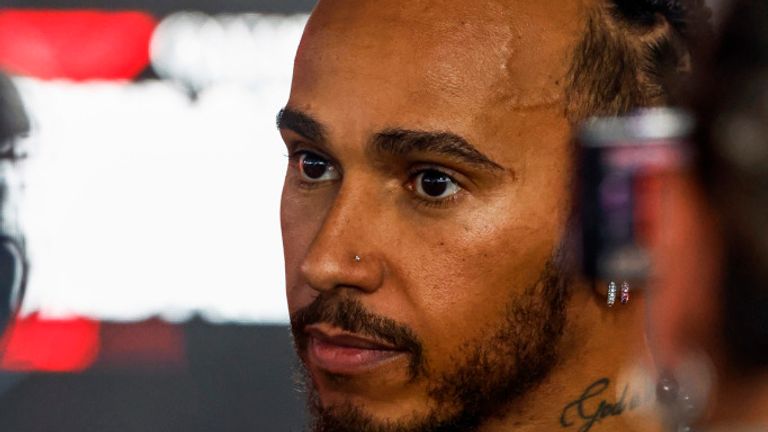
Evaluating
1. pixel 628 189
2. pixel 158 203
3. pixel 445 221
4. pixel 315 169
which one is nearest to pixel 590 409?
pixel 445 221

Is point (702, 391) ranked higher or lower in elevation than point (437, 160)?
lower

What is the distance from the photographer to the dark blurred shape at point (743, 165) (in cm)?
96

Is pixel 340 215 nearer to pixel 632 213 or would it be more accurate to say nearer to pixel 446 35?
pixel 446 35

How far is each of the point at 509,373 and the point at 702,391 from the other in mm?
1151

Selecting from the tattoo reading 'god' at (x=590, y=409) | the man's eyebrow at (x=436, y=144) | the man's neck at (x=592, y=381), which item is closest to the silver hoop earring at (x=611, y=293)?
the man's neck at (x=592, y=381)

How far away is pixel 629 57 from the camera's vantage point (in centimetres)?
222

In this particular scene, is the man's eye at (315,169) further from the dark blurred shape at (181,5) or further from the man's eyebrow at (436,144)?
the dark blurred shape at (181,5)

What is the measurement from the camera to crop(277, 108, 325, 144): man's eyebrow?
223 cm

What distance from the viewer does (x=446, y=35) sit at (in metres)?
2.18

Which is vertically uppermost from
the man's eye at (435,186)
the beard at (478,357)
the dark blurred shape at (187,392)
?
the man's eye at (435,186)

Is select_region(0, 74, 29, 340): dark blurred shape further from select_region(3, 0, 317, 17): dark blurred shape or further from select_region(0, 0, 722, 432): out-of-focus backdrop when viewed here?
select_region(3, 0, 317, 17): dark blurred shape

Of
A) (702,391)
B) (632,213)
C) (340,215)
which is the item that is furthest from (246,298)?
(702,391)

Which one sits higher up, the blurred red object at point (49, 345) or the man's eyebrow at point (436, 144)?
the man's eyebrow at point (436, 144)


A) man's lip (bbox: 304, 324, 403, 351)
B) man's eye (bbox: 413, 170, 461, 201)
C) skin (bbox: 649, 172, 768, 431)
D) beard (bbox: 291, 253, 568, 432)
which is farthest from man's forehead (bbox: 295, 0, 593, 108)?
skin (bbox: 649, 172, 768, 431)
